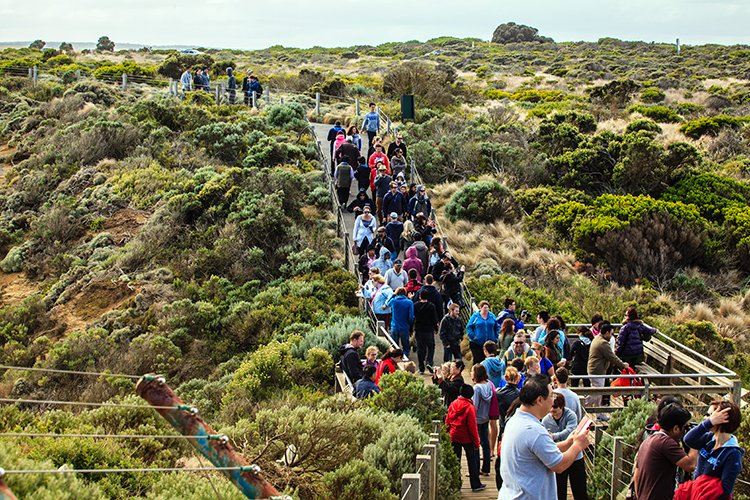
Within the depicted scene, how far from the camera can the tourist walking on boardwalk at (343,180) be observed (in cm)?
2059

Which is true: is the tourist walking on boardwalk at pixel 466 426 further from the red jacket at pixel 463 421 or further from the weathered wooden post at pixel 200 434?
the weathered wooden post at pixel 200 434

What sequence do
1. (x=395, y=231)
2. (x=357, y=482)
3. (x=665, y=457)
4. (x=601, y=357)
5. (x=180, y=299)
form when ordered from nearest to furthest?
(x=665, y=457)
(x=357, y=482)
(x=601, y=357)
(x=395, y=231)
(x=180, y=299)

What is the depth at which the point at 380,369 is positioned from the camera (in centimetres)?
1133

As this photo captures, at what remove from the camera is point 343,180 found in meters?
20.9

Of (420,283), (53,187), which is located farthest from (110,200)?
(420,283)

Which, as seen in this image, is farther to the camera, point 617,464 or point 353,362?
point 353,362

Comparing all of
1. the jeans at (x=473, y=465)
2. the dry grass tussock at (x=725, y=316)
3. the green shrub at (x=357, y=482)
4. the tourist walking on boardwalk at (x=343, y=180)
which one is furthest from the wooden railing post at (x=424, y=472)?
the tourist walking on boardwalk at (x=343, y=180)

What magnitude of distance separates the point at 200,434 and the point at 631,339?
29.6 feet

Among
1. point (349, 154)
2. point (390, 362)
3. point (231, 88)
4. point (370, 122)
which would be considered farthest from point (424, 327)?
point (231, 88)

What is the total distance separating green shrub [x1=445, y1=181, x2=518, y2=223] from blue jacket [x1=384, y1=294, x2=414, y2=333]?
11270 millimetres

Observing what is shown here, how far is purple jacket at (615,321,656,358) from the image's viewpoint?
13078 millimetres

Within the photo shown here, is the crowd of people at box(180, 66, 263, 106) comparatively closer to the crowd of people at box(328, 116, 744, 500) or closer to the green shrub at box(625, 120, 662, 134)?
the crowd of people at box(328, 116, 744, 500)

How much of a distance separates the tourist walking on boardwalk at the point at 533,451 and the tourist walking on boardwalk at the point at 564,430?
2030 mm

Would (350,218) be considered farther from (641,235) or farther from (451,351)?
(451,351)
